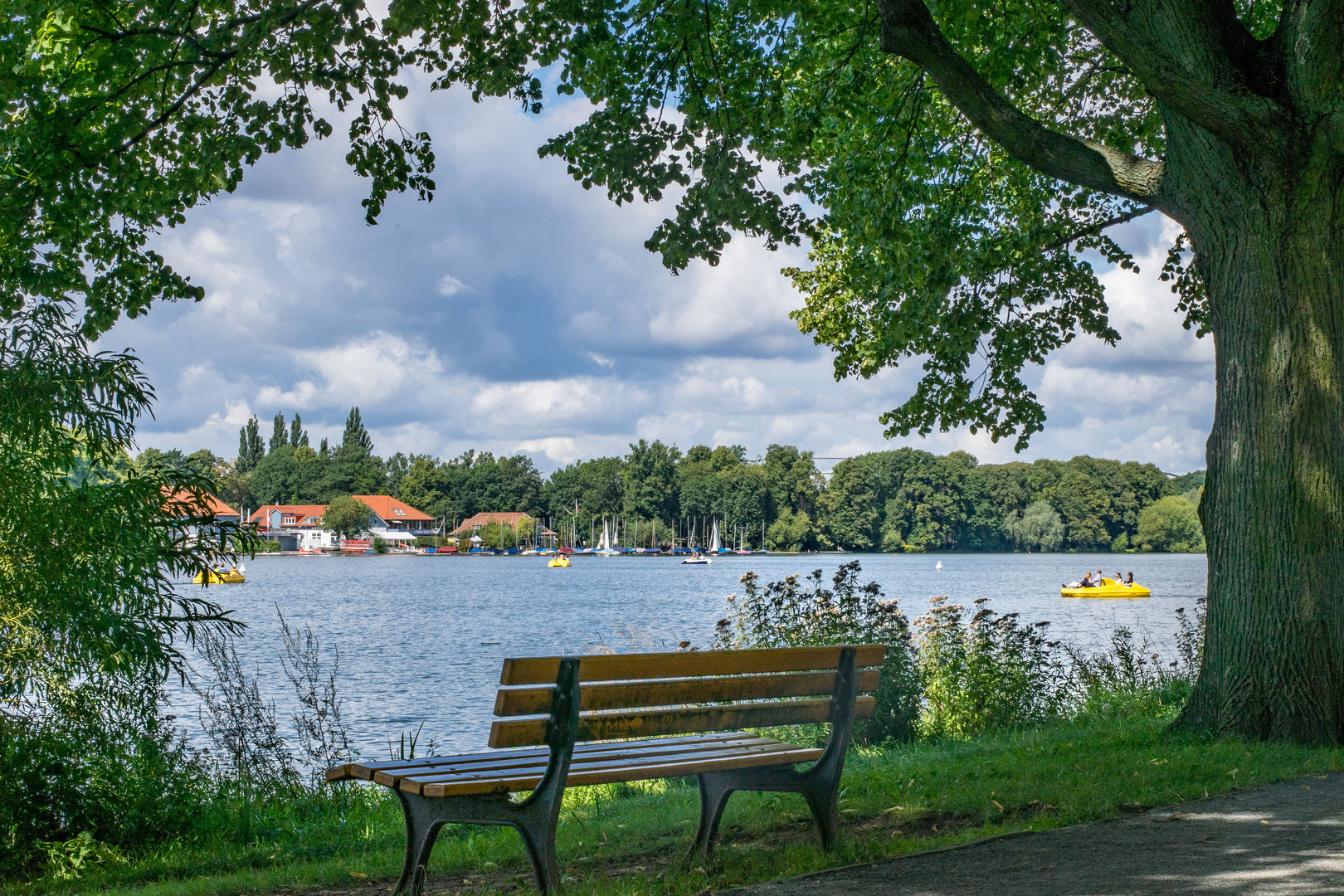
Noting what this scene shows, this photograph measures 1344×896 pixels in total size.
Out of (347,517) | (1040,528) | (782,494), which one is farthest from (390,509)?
(1040,528)

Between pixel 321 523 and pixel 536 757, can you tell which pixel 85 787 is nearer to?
pixel 536 757

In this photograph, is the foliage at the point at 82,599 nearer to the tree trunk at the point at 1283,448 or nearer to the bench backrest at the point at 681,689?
the bench backrest at the point at 681,689

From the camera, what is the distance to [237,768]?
26.9 feet

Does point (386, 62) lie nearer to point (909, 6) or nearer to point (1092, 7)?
point (909, 6)

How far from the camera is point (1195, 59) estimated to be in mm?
7535

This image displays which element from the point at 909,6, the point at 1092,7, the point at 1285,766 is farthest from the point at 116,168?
the point at 1285,766

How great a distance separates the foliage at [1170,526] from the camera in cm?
12206

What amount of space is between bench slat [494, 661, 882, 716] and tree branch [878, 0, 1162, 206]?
4.47 metres

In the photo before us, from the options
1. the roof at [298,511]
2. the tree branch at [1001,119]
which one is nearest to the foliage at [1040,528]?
the roof at [298,511]

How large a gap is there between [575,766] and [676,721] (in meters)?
0.59

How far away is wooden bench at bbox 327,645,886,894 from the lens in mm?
4230

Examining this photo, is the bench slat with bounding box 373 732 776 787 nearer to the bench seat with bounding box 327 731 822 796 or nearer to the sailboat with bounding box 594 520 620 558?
the bench seat with bounding box 327 731 822 796

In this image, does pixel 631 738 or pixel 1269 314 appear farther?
pixel 1269 314

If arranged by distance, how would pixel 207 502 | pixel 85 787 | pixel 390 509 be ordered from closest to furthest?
pixel 85 787 < pixel 207 502 < pixel 390 509
